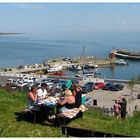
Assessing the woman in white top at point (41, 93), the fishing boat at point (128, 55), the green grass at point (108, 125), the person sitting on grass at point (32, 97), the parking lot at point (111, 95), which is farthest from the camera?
the fishing boat at point (128, 55)

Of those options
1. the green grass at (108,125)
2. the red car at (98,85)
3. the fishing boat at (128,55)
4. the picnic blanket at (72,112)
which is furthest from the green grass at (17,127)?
the fishing boat at (128,55)

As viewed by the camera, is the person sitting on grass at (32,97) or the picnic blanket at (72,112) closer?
the picnic blanket at (72,112)

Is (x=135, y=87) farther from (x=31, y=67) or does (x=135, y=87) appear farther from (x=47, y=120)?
(x=31, y=67)

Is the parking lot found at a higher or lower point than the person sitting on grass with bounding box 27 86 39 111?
lower

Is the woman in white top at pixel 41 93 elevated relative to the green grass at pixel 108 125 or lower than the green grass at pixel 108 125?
elevated

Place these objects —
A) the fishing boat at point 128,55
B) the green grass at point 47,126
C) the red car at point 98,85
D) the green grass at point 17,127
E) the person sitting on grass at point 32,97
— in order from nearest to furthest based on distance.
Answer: the green grass at point 17,127 → the green grass at point 47,126 → the person sitting on grass at point 32,97 → the red car at point 98,85 → the fishing boat at point 128,55

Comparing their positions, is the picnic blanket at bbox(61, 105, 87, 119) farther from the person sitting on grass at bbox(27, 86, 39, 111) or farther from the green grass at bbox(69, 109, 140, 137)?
the person sitting on grass at bbox(27, 86, 39, 111)

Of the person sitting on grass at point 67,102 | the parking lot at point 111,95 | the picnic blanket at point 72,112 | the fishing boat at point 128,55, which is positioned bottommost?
the fishing boat at point 128,55

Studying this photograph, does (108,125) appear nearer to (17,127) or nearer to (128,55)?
(17,127)

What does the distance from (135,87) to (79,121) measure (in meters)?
32.4

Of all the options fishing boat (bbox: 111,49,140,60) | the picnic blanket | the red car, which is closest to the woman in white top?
the picnic blanket

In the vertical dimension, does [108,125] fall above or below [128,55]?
above

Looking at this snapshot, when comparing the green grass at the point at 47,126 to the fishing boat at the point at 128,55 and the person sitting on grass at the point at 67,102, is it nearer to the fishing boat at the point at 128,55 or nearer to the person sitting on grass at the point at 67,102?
the person sitting on grass at the point at 67,102

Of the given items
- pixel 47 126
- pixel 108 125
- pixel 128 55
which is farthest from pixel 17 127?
pixel 128 55
